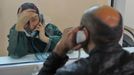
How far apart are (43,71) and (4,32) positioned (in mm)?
1660

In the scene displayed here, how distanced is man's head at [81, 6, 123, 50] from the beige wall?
5.78 ft

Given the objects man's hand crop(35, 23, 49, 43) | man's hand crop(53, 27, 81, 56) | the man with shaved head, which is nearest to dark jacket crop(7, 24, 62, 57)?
man's hand crop(35, 23, 49, 43)

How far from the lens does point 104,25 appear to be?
0.86m

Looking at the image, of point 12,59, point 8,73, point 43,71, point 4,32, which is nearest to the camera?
Result: point 43,71

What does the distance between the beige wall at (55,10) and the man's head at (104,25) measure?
1762 mm

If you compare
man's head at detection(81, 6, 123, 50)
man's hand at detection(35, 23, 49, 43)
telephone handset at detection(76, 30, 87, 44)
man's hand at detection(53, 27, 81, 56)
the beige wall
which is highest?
man's head at detection(81, 6, 123, 50)

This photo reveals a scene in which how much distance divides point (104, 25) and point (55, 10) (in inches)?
80.6

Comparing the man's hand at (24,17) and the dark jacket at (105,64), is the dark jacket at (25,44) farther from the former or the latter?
the dark jacket at (105,64)

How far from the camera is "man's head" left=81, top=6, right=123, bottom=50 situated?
860mm

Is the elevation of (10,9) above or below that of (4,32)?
above

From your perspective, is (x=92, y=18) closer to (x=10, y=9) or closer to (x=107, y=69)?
(x=107, y=69)

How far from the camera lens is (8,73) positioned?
1501 millimetres

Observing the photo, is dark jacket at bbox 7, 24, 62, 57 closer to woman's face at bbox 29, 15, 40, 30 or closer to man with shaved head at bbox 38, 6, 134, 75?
woman's face at bbox 29, 15, 40, 30

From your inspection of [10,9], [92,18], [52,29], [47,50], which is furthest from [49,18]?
[92,18]
